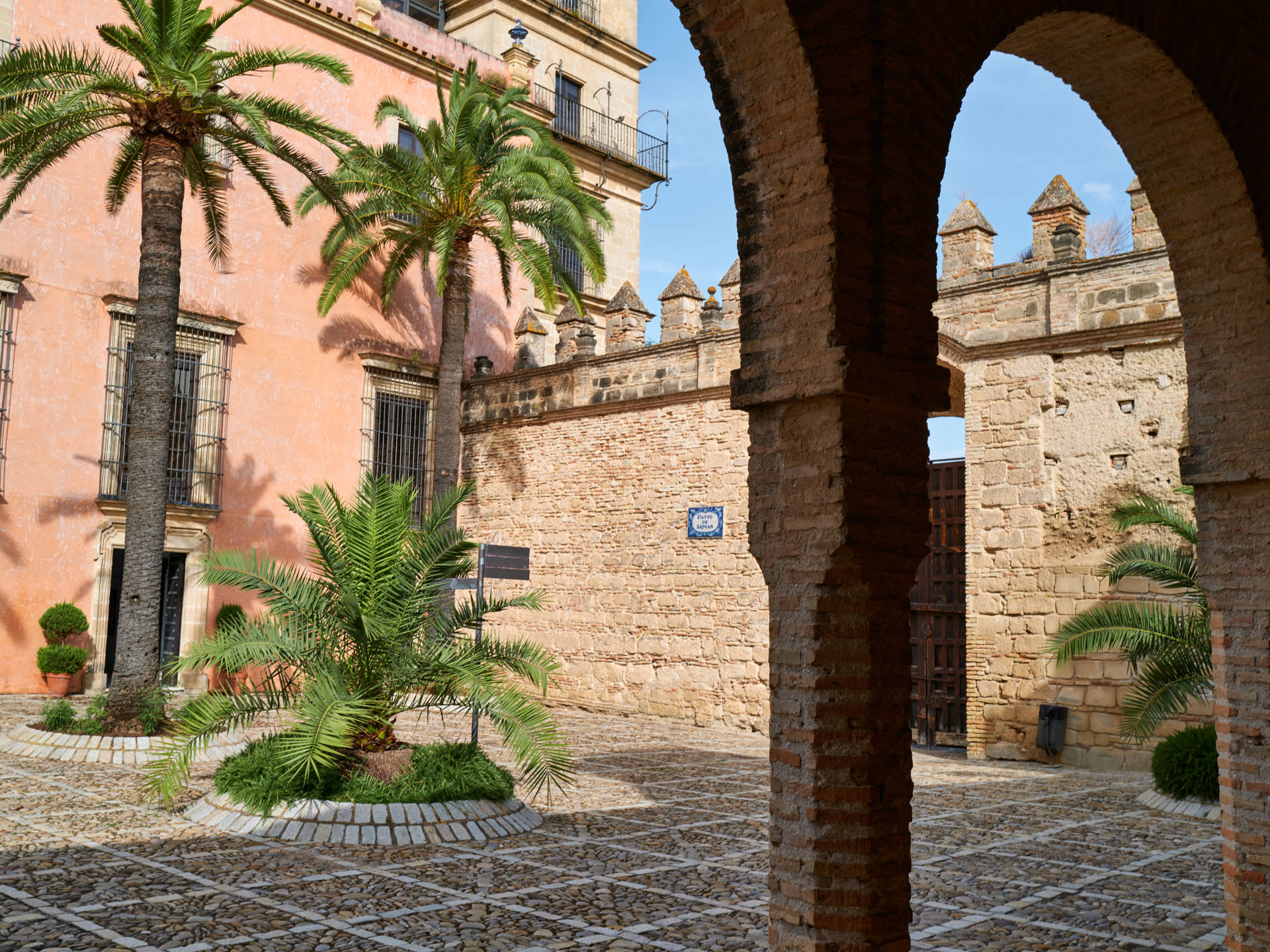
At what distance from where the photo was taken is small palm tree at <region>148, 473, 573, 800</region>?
724 centimetres

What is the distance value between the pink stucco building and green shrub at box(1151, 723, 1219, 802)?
1065 centimetres

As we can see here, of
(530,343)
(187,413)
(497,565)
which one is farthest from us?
(530,343)

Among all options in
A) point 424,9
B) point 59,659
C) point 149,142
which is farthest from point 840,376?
point 424,9

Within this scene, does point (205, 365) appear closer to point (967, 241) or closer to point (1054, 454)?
point (967, 241)

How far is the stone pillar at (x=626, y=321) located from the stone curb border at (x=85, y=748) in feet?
28.2

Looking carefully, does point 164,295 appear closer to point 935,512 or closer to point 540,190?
point 540,190

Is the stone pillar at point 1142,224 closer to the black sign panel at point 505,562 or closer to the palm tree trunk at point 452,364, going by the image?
the black sign panel at point 505,562

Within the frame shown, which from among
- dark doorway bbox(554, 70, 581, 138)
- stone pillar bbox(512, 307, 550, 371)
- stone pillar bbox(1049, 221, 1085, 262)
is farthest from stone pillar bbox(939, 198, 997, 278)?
dark doorway bbox(554, 70, 581, 138)

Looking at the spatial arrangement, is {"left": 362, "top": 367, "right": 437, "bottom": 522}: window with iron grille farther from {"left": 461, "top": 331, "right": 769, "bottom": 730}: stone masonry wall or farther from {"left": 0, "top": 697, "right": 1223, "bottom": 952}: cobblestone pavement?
{"left": 0, "top": 697, "right": 1223, "bottom": 952}: cobblestone pavement

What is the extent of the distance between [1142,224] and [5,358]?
13.8 meters

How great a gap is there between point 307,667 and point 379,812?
3.86ft

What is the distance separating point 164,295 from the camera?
11148 mm

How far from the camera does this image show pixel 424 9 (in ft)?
79.3

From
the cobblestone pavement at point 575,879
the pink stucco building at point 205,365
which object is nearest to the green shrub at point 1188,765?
the cobblestone pavement at point 575,879
